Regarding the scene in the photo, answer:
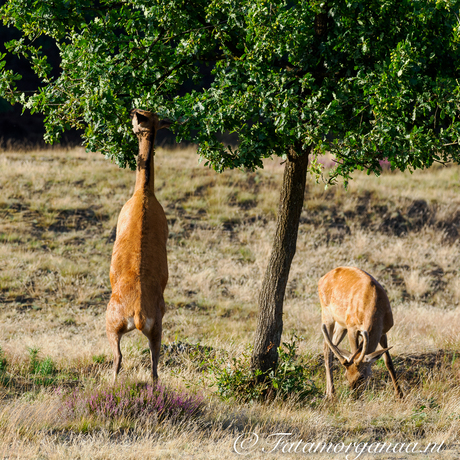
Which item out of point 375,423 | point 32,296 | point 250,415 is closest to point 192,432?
point 250,415

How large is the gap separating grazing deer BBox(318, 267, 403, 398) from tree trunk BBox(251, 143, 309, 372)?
0.81 metres

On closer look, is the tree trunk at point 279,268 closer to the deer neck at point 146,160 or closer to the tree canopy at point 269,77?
the tree canopy at point 269,77

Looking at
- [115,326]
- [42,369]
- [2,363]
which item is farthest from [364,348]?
[2,363]

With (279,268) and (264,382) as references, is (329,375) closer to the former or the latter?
(264,382)

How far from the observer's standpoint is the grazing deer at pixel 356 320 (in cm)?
713

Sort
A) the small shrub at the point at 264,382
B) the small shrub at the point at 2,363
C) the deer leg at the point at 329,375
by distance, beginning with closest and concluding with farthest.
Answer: the small shrub at the point at 264,382 < the deer leg at the point at 329,375 < the small shrub at the point at 2,363

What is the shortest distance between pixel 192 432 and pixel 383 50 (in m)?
5.22

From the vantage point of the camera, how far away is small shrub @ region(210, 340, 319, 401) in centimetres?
762

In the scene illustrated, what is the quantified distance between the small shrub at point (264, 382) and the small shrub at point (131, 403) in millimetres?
1212

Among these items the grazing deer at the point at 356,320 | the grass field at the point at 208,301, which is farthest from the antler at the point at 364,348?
the grass field at the point at 208,301

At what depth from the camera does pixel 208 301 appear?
44.1 feet

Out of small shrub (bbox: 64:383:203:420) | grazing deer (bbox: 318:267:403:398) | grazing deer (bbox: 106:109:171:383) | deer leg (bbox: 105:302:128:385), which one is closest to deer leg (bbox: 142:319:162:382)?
grazing deer (bbox: 106:109:171:383)

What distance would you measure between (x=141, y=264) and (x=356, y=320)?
349cm

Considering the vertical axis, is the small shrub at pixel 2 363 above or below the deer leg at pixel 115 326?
below
